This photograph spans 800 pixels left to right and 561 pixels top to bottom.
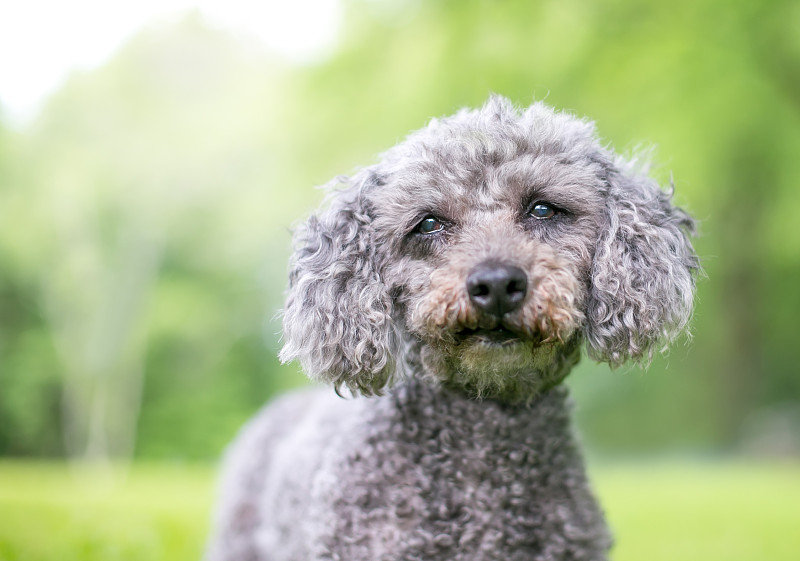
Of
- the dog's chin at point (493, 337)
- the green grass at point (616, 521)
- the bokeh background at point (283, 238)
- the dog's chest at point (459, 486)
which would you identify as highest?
the bokeh background at point (283, 238)

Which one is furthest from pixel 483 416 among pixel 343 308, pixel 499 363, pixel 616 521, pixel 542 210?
pixel 616 521

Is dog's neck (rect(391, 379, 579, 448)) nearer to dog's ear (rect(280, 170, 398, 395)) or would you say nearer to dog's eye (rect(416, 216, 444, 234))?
dog's ear (rect(280, 170, 398, 395))

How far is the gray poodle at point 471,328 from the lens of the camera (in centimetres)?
283

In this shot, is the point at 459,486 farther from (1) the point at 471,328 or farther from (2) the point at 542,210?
(2) the point at 542,210

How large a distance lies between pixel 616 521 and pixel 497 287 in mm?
4919

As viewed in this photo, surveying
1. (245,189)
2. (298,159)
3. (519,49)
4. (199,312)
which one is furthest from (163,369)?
(519,49)

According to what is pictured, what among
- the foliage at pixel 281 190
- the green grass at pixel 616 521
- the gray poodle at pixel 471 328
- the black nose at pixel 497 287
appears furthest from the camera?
the foliage at pixel 281 190

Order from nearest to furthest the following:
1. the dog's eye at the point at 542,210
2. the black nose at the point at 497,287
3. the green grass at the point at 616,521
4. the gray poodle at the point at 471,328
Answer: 1. the black nose at the point at 497,287
2. the gray poodle at the point at 471,328
3. the dog's eye at the point at 542,210
4. the green grass at the point at 616,521

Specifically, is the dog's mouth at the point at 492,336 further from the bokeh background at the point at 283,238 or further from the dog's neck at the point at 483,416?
the bokeh background at the point at 283,238

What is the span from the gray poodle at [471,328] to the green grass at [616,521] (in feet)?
8.73

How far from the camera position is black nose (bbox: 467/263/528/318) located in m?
2.58

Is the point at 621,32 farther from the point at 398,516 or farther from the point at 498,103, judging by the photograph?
the point at 398,516

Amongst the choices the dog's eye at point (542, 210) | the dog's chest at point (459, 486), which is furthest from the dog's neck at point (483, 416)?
the dog's eye at point (542, 210)

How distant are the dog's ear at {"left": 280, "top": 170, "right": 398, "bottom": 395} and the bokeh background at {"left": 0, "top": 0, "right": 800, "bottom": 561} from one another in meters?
2.79
